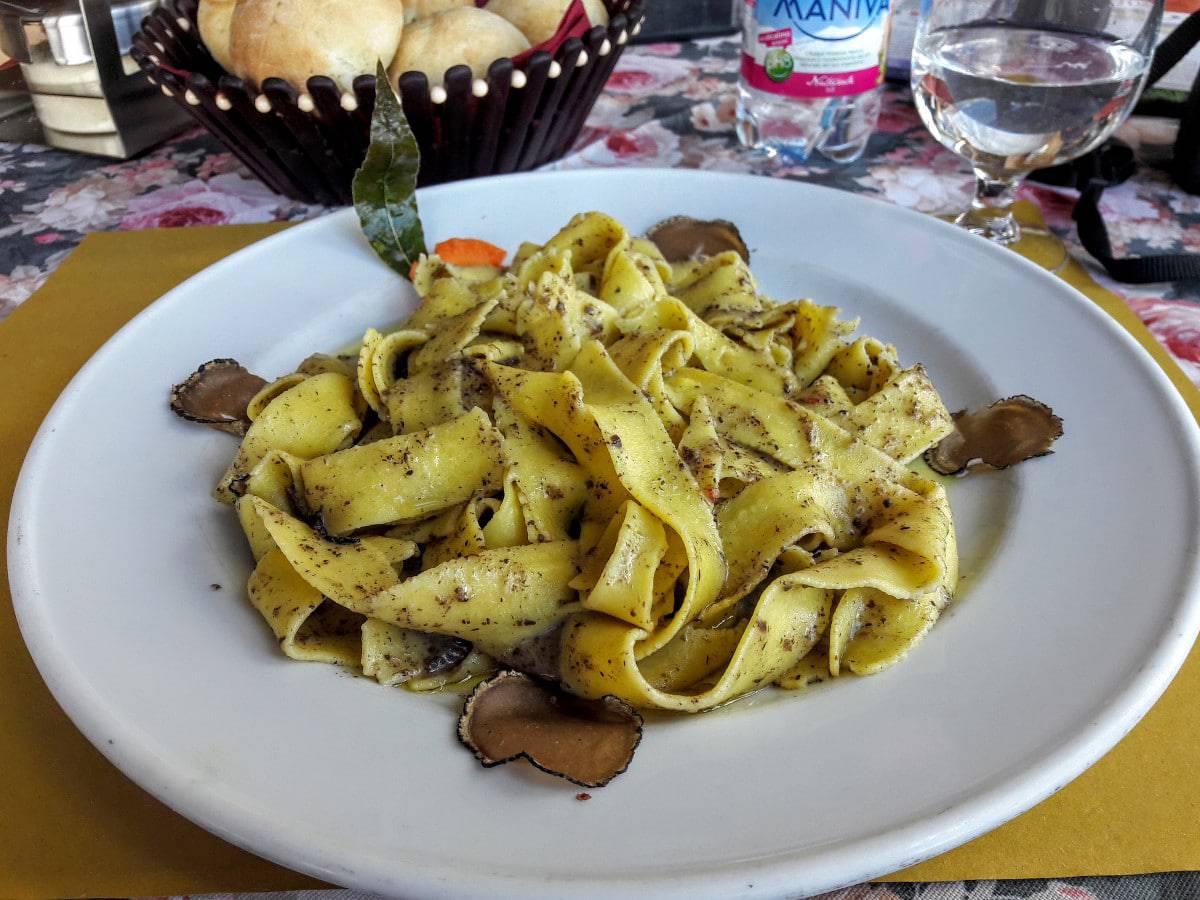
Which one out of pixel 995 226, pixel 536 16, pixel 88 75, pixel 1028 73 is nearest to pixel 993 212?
pixel 995 226

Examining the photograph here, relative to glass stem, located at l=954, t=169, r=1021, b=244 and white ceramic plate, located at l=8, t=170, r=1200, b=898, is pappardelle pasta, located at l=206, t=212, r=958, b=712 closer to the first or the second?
white ceramic plate, located at l=8, t=170, r=1200, b=898

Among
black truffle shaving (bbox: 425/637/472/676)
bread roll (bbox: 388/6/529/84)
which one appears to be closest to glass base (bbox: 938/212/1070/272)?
bread roll (bbox: 388/6/529/84)

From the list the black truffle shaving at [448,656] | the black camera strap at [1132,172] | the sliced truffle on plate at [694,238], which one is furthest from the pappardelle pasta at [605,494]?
the black camera strap at [1132,172]

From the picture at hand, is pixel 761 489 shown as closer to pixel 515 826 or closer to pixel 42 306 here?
pixel 515 826

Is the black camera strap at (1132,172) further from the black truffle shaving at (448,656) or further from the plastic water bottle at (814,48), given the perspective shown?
the black truffle shaving at (448,656)

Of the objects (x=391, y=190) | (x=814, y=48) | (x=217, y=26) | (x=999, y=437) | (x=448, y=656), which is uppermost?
(x=217, y=26)

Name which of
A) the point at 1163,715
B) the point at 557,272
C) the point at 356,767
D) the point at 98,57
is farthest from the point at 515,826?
the point at 98,57

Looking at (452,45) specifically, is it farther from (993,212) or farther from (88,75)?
(993,212)
